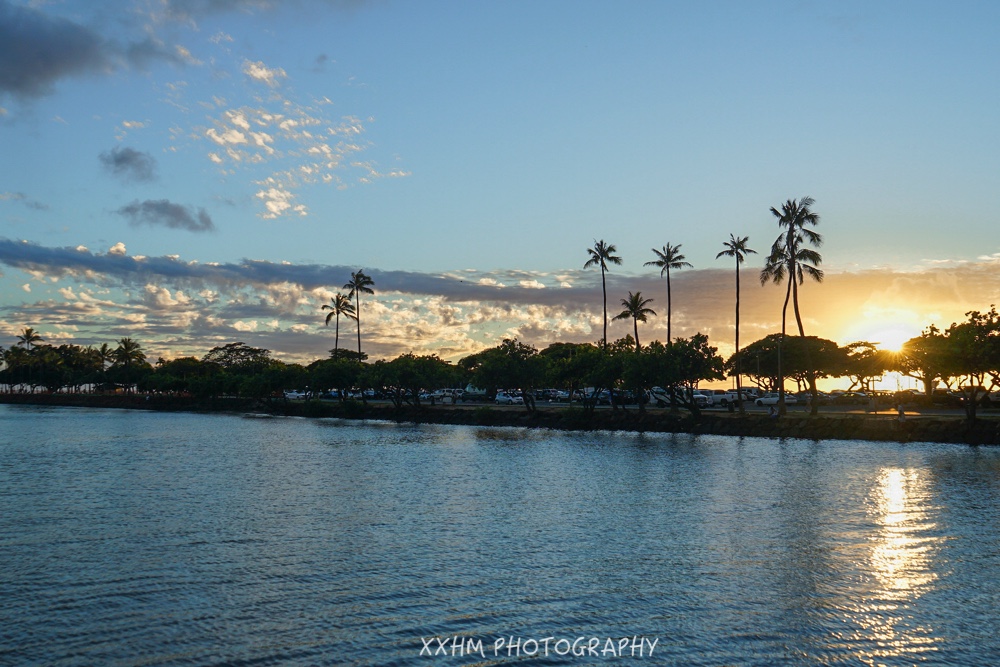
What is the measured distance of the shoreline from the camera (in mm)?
63750

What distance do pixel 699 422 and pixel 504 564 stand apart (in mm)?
60033

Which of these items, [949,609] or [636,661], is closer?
[636,661]

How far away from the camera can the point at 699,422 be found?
80312mm

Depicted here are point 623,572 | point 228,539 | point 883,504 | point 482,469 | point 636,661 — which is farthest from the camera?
point 482,469

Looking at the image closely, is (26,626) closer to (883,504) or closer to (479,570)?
(479,570)

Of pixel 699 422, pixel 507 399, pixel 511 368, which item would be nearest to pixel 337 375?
pixel 507 399

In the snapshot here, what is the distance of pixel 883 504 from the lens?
34.2m

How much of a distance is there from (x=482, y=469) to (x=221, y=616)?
32205 millimetres

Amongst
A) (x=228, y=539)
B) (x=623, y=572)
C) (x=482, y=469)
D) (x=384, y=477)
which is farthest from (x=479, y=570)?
(x=482, y=469)

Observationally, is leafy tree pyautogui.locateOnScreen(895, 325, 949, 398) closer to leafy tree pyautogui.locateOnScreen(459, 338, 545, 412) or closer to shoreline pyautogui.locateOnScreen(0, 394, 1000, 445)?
shoreline pyautogui.locateOnScreen(0, 394, 1000, 445)

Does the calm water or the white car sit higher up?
the white car

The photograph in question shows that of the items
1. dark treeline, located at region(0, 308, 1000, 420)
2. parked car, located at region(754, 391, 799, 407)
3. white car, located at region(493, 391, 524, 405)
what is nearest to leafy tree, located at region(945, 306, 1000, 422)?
dark treeline, located at region(0, 308, 1000, 420)

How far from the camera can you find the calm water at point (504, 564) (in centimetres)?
1680

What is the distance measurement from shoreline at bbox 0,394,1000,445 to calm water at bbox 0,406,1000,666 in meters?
14.5
